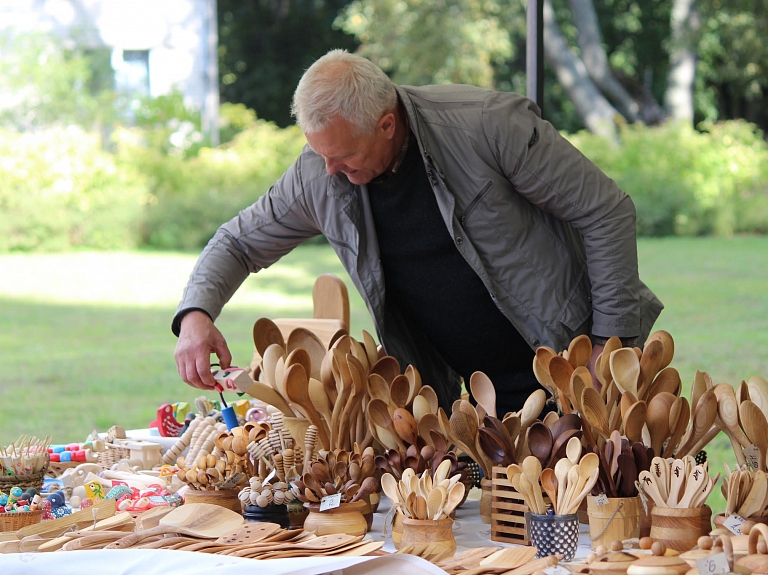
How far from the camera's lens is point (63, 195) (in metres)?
9.26

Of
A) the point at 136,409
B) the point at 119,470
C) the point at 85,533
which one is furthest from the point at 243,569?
the point at 136,409

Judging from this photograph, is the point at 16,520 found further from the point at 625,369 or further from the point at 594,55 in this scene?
the point at 594,55

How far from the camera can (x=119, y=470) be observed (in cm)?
162

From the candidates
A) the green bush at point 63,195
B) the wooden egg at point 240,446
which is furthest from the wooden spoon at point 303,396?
the green bush at point 63,195


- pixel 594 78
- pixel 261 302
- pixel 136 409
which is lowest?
pixel 136 409

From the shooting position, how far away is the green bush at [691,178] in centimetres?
998

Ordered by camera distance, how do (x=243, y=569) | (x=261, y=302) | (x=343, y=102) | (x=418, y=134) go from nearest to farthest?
(x=243, y=569), (x=343, y=102), (x=418, y=134), (x=261, y=302)

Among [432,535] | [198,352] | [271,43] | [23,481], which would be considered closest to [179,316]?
[198,352]

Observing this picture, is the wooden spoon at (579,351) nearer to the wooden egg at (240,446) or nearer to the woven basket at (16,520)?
the wooden egg at (240,446)

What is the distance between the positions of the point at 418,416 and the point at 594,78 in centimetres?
1269

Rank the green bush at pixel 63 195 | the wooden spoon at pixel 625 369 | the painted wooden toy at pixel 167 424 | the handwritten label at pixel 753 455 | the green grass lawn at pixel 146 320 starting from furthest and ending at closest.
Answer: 1. the green bush at pixel 63 195
2. the green grass lawn at pixel 146 320
3. the painted wooden toy at pixel 167 424
4. the wooden spoon at pixel 625 369
5. the handwritten label at pixel 753 455

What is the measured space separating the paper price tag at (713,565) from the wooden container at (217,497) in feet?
2.25

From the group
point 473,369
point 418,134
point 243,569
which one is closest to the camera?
point 243,569

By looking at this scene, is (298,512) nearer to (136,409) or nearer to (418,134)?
(418,134)
